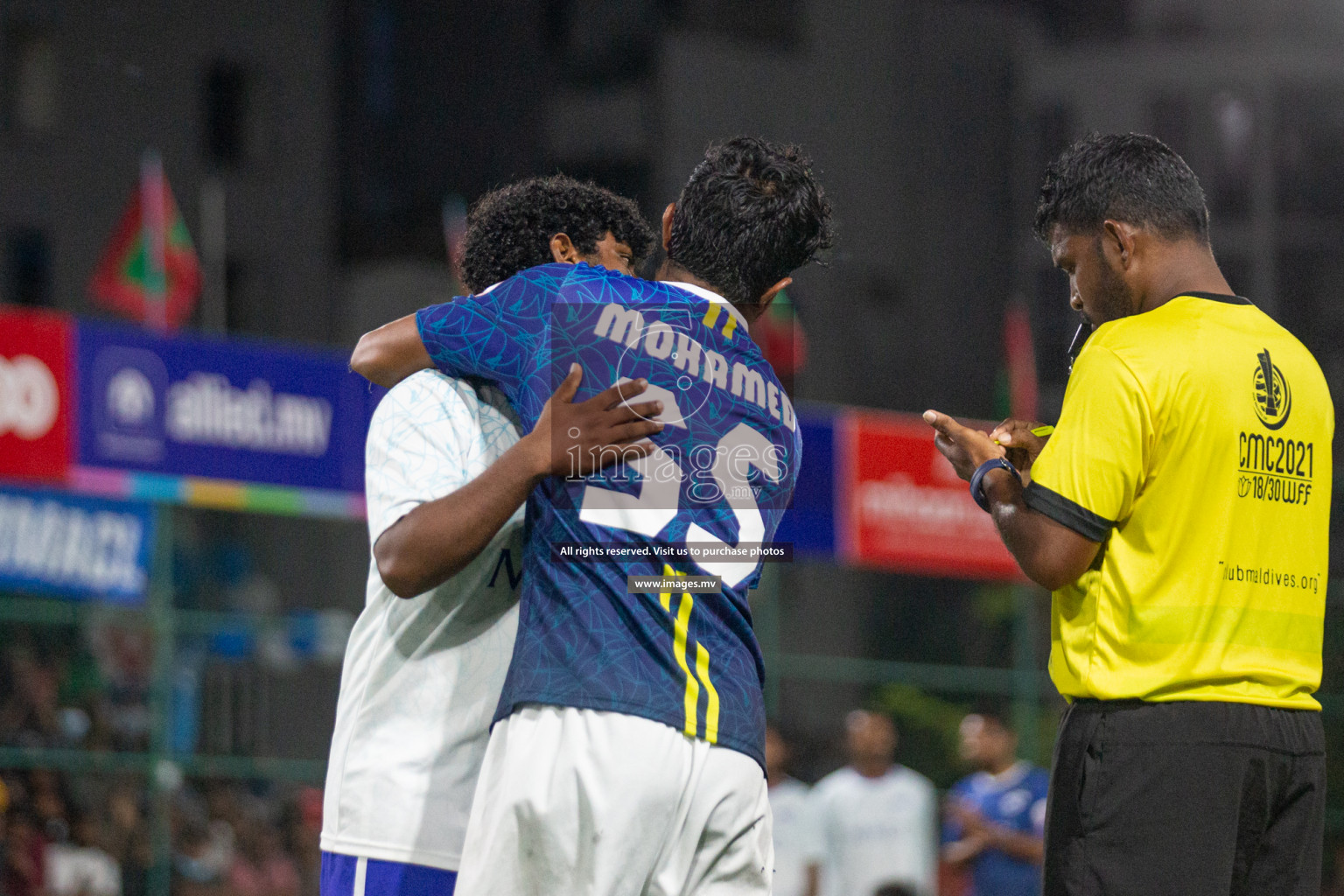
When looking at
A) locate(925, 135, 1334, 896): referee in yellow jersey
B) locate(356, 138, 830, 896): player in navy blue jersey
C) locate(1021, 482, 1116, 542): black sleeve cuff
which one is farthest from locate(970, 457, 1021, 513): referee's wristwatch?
locate(356, 138, 830, 896): player in navy blue jersey

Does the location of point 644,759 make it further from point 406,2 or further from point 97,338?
point 406,2

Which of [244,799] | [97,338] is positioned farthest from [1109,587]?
[244,799]

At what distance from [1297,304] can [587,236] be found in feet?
75.6

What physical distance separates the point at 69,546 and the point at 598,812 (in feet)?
25.9

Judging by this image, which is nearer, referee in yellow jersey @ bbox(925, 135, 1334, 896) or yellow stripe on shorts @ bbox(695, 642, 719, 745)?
yellow stripe on shorts @ bbox(695, 642, 719, 745)

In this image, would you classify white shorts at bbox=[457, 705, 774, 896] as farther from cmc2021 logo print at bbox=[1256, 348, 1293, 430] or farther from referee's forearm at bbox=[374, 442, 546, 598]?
cmc2021 logo print at bbox=[1256, 348, 1293, 430]

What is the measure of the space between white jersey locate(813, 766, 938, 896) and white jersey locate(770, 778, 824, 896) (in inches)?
3.5

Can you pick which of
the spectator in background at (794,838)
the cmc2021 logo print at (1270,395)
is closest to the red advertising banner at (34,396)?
the spectator in background at (794,838)

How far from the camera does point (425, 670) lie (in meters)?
2.91

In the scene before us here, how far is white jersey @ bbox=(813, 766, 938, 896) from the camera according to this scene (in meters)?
9.84

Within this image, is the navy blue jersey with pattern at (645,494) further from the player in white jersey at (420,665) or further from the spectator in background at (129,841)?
the spectator in background at (129,841)

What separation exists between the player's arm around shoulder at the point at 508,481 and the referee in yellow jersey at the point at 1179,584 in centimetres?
68

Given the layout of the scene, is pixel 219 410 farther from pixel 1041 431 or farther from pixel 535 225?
pixel 1041 431

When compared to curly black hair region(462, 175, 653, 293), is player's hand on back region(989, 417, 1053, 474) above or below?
below
